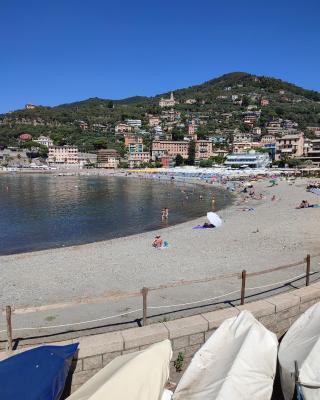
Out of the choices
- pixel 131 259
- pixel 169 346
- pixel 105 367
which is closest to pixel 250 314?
pixel 169 346

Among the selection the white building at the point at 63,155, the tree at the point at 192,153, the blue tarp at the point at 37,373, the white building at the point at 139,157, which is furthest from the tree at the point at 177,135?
the blue tarp at the point at 37,373

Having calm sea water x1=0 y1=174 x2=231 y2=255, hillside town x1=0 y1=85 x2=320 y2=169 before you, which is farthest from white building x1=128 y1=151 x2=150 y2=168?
calm sea water x1=0 y1=174 x2=231 y2=255

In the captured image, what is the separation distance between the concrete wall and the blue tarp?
0.39 meters

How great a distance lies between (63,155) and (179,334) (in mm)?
163801

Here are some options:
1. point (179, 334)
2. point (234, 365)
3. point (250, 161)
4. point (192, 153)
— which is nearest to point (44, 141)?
point (192, 153)

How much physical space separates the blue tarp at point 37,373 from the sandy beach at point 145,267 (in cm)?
151

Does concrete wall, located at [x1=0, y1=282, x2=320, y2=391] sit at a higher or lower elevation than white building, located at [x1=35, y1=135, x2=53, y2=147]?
lower

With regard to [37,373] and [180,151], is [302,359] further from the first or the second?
[180,151]

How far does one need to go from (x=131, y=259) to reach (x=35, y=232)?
13.6 m

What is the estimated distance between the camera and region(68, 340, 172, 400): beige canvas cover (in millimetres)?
4934

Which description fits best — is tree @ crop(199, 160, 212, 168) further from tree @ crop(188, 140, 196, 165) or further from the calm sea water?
the calm sea water

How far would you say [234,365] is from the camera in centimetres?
545

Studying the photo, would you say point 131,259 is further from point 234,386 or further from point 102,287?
point 234,386

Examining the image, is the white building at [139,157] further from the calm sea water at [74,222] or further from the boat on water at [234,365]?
the boat on water at [234,365]
